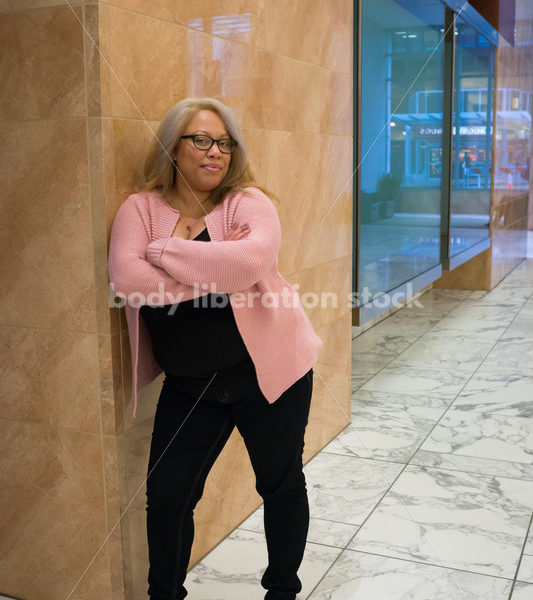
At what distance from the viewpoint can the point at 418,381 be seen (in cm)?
473

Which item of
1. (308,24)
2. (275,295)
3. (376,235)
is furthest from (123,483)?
(376,235)

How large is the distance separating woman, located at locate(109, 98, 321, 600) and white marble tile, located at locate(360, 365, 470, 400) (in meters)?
2.45

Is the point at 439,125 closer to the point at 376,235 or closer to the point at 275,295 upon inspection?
the point at 376,235

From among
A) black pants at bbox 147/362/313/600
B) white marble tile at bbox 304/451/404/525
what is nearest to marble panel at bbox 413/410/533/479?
white marble tile at bbox 304/451/404/525

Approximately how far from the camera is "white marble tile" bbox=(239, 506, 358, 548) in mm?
2758

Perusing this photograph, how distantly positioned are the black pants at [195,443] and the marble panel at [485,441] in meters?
1.49

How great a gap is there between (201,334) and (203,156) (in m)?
0.49

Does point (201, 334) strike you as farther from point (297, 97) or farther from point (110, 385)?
point (297, 97)

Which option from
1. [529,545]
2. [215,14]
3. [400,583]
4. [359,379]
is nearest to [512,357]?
[359,379]

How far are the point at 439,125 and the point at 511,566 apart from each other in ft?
12.2

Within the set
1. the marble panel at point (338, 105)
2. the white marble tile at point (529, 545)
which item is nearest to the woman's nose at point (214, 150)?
the marble panel at point (338, 105)

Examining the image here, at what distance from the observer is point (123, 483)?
87.4 inches

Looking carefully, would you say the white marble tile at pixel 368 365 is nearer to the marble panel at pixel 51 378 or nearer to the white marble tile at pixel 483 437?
the white marble tile at pixel 483 437

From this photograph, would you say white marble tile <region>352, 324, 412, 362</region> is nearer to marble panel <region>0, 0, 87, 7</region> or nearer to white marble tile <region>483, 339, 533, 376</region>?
white marble tile <region>483, 339, 533, 376</region>
